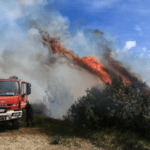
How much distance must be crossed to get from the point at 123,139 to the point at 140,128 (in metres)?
1.65

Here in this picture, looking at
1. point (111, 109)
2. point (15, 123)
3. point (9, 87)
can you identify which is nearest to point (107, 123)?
point (111, 109)

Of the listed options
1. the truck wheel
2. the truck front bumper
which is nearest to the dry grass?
the truck wheel

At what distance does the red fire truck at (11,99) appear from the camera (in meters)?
9.61

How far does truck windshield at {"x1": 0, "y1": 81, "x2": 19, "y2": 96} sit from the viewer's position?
9852 millimetres

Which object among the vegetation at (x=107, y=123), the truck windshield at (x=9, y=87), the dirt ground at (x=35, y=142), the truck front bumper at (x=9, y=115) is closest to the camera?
the dirt ground at (x=35, y=142)

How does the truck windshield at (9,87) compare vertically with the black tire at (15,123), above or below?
above

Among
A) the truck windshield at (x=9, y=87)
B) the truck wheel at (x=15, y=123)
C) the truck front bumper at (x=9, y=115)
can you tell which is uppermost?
the truck windshield at (x=9, y=87)

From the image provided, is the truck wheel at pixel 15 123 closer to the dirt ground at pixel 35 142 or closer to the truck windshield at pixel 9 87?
the dirt ground at pixel 35 142

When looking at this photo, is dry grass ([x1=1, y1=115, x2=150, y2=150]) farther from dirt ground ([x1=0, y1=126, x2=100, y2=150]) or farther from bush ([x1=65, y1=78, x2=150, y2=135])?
bush ([x1=65, y1=78, x2=150, y2=135])

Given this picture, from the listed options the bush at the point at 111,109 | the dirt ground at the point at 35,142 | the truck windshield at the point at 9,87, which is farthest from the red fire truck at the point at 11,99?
the bush at the point at 111,109

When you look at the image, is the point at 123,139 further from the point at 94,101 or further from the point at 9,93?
the point at 9,93

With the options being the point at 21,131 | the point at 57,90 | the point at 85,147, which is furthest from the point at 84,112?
the point at 57,90

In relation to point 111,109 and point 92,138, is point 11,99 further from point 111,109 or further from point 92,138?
point 111,109

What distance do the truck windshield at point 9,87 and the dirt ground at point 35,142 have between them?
262cm
